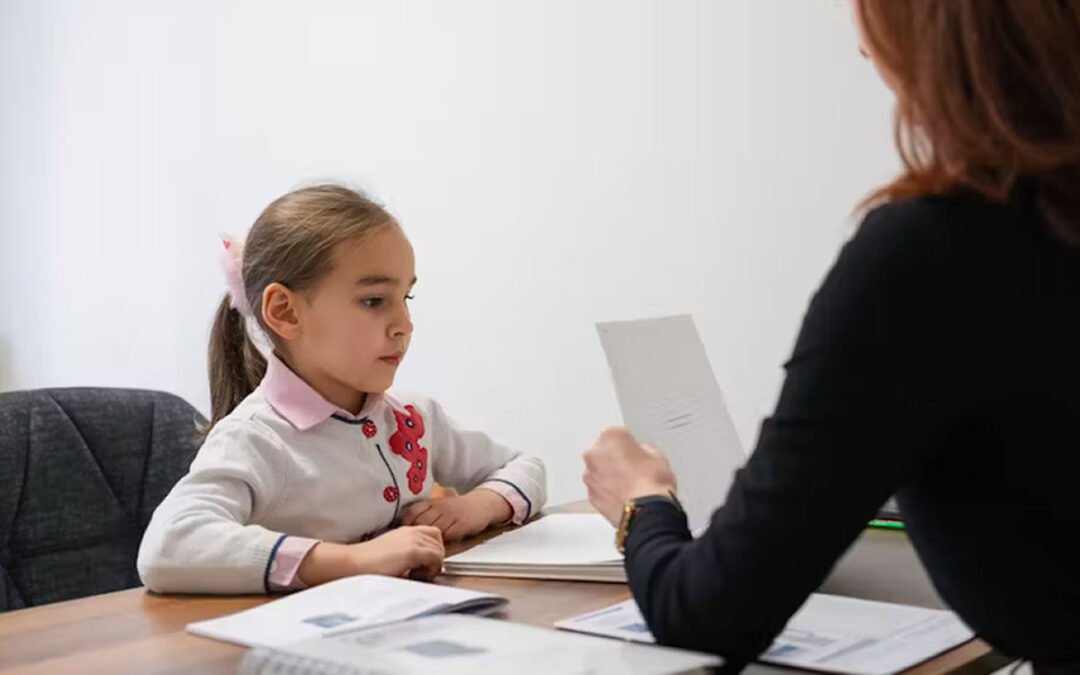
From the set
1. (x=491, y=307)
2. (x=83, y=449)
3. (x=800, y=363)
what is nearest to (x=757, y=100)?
(x=491, y=307)

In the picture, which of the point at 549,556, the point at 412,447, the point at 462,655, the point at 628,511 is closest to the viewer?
the point at 462,655

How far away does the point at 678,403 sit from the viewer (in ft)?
4.86

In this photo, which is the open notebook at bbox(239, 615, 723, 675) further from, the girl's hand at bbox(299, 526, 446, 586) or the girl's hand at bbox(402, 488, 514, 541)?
the girl's hand at bbox(402, 488, 514, 541)

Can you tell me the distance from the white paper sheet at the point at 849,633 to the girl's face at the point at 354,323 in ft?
1.73

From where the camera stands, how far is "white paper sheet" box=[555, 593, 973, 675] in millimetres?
1057

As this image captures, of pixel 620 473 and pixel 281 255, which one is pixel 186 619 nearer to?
pixel 620 473

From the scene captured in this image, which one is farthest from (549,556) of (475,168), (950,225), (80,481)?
(475,168)

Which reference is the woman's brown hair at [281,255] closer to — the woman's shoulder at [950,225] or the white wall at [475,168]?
the white wall at [475,168]

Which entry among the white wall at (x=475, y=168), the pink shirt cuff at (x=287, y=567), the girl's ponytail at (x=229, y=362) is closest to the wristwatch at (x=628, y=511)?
the pink shirt cuff at (x=287, y=567)

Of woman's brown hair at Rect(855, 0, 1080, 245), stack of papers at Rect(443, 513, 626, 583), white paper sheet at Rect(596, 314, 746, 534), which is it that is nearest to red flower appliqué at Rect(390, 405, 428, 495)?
stack of papers at Rect(443, 513, 626, 583)

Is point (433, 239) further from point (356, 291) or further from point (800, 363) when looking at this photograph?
point (800, 363)

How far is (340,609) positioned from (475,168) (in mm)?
1545

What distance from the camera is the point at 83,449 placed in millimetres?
1966

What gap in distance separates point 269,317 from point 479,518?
36cm
